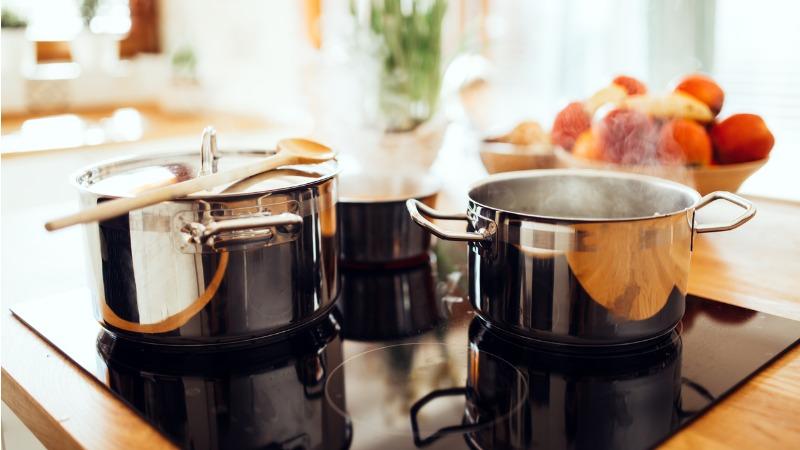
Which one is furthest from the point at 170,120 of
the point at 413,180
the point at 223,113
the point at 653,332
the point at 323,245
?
the point at 653,332

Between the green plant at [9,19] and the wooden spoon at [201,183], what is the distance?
2385mm

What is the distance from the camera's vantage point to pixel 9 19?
2568 mm

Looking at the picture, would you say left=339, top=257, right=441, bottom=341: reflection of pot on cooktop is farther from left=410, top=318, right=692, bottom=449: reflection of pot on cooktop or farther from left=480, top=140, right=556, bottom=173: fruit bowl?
left=480, top=140, right=556, bottom=173: fruit bowl

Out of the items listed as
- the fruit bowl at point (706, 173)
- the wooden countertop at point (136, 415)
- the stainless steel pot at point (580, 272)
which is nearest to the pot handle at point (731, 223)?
the stainless steel pot at point (580, 272)

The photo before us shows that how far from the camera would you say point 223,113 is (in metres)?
2.94

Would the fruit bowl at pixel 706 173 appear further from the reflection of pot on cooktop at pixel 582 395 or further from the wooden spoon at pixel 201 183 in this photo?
the wooden spoon at pixel 201 183

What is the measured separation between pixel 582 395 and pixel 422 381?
123 mm

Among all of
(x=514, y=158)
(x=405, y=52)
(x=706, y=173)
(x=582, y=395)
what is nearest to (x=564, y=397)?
(x=582, y=395)

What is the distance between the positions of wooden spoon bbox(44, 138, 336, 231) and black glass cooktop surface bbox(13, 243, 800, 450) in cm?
14

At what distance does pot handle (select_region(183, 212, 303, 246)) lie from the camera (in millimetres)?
524

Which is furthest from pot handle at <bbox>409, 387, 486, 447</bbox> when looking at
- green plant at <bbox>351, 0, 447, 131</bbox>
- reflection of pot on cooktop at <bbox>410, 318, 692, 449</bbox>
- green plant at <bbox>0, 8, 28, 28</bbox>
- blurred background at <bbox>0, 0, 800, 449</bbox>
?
green plant at <bbox>0, 8, 28, 28</bbox>

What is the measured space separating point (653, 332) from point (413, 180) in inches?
17.3

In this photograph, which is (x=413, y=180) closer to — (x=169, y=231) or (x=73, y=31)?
(x=169, y=231)

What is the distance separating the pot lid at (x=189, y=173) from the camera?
0.59 m
